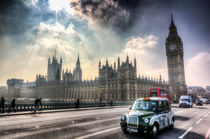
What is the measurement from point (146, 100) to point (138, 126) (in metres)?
2.07

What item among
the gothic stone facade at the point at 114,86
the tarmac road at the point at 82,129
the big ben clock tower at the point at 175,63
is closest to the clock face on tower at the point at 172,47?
the big ben clock tower at the point at 175,63

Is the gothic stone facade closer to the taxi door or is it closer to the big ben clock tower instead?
the big ben clock tower

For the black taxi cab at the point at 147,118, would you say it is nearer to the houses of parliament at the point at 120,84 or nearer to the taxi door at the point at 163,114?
the taxi door at the point at 163,114

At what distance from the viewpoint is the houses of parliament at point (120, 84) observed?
7225cm

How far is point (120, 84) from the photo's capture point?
72438 mm

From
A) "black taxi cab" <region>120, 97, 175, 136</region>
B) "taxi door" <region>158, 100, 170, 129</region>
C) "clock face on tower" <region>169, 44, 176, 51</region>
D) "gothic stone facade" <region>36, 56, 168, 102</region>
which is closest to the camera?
"black taxi cab" <region>120, 97, 175, 136</region>

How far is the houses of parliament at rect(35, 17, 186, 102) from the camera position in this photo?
7225 centimetres

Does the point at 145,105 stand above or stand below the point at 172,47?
below

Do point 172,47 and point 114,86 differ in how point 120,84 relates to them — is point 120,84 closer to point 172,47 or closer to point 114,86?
point 114,86

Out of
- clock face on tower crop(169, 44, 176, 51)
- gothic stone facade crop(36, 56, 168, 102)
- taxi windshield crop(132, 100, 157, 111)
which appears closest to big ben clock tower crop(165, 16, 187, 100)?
clock face on tower crop(169, 44, 176, 51)

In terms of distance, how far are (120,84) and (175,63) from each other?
5996 cm

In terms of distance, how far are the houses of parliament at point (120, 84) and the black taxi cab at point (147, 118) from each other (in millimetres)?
46708

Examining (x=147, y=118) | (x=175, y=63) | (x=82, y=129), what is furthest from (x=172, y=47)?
(x=82, y=129)

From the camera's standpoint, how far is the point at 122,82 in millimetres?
72375
